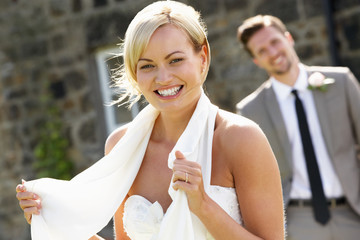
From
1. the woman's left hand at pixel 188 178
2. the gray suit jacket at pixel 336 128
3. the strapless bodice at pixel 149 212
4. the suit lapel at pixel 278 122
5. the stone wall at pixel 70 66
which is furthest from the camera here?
the stone wall at pixel 70 66

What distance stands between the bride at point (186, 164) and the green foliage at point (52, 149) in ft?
17.5

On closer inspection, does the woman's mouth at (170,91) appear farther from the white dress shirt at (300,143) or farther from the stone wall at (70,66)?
the stone wall at (70,66)

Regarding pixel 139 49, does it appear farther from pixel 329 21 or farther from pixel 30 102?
pixel 30 102

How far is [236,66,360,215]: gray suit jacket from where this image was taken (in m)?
4.07

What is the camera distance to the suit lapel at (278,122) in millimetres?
4207

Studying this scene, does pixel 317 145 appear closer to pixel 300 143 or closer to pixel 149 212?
pixel 300 143

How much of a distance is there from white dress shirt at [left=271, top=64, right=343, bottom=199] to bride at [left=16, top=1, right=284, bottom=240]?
165 cm

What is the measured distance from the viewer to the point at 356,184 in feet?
13.3

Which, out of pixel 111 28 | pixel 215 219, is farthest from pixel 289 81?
pixel 111 28

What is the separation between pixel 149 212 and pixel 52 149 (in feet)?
19.0

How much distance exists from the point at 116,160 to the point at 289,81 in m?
1.95

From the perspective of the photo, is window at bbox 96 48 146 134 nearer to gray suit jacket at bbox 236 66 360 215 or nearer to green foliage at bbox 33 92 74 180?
green foliage at bbox 33 92 74 180

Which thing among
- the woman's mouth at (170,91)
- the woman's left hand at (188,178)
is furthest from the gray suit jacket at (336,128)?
the woman's left hand at (188,178)

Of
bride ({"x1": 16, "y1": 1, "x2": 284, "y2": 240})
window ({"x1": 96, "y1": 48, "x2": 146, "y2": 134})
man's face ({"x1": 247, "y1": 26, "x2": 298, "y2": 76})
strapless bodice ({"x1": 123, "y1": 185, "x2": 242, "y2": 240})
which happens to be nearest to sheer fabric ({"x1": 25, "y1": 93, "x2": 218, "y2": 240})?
bride ({"x1": 16, "y1": 1, "x2": 284, "y2": 240})
